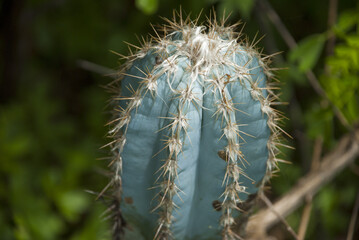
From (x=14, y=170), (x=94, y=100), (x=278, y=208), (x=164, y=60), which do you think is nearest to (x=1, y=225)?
(x=14, y=170)

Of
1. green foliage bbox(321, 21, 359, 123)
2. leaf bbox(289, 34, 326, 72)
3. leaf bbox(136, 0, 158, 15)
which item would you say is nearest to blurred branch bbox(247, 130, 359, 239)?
green foliage bbox(321, 21, 359, 123)

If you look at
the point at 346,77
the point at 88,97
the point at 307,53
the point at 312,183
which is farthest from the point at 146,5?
the point at 88,97

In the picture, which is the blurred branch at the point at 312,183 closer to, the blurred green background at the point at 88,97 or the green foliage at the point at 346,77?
the blurred green background at the point at 88,97

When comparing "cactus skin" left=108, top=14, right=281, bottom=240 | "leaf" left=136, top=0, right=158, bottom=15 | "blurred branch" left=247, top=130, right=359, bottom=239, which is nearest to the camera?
"cactus skin" left=108, top=14, right=281, bottom=240

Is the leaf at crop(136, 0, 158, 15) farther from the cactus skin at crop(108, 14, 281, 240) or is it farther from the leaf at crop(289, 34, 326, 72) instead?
the leaf at crop(289, 34, 326, 72)

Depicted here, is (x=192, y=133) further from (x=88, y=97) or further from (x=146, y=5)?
(x=88, y=97)
